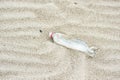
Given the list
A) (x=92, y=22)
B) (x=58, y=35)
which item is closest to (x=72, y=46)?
(x=58, y=35)

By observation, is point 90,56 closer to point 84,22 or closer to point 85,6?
point 84,22

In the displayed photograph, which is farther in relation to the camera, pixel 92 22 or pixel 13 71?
pixel 92 22

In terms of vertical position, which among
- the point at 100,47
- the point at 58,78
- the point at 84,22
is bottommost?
the point at 58,78
